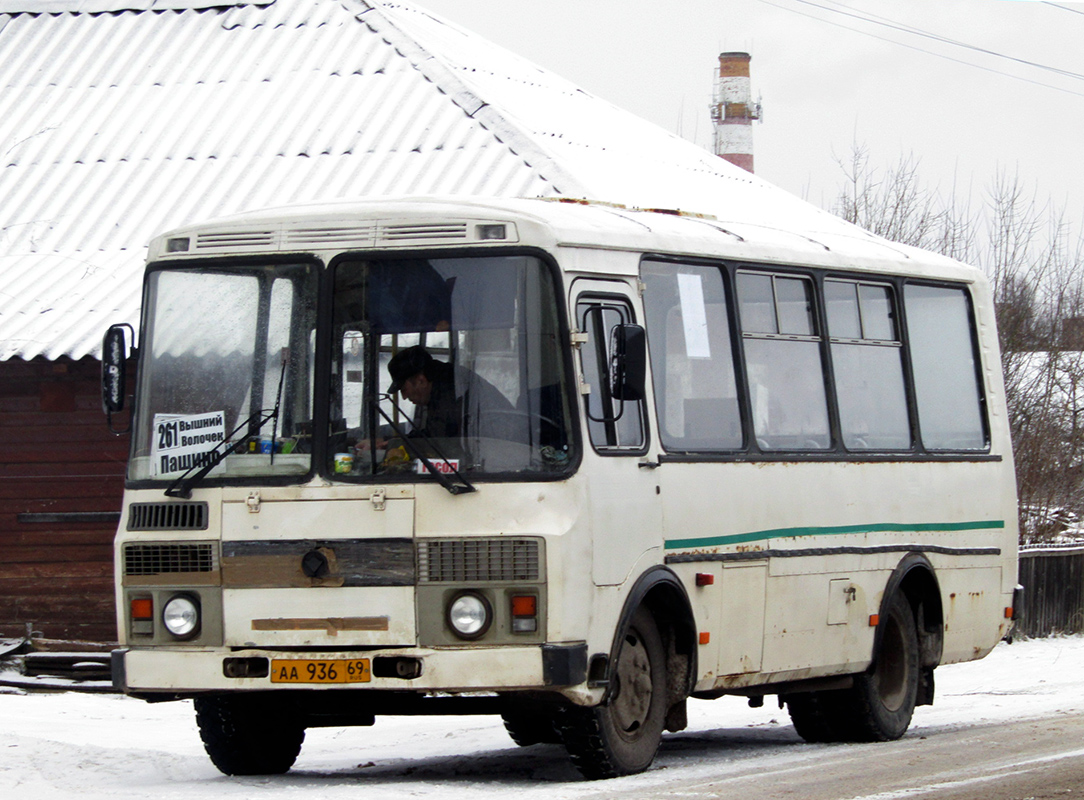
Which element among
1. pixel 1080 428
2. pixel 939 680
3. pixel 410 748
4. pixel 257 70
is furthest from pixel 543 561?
pixel 1080 428

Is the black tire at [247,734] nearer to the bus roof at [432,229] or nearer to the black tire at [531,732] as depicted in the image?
the black tire at [531,732]

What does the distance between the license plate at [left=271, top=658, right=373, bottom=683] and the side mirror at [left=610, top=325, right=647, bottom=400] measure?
5.67ft

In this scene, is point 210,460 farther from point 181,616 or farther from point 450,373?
point 450,373

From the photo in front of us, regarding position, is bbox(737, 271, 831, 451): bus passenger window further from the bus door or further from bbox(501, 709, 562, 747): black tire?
bbox(501, 709, 562, 747): black tire

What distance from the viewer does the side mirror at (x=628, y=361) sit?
9.38 m

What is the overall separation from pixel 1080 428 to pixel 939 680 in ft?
41.6

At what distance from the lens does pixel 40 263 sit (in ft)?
A: 63.2

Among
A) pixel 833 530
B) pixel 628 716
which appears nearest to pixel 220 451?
pixel 628 716

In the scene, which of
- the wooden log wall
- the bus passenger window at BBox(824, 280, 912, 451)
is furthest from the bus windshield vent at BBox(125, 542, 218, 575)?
the wooden log wall

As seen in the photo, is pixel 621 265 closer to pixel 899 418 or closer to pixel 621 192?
pixel 899 418

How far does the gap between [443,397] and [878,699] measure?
4.46 metres

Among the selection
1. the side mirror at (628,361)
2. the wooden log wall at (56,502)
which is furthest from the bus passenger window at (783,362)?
the wooden log wall at (56,502)

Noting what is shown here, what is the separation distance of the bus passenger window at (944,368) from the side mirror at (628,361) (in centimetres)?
394

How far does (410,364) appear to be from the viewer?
367 inches
